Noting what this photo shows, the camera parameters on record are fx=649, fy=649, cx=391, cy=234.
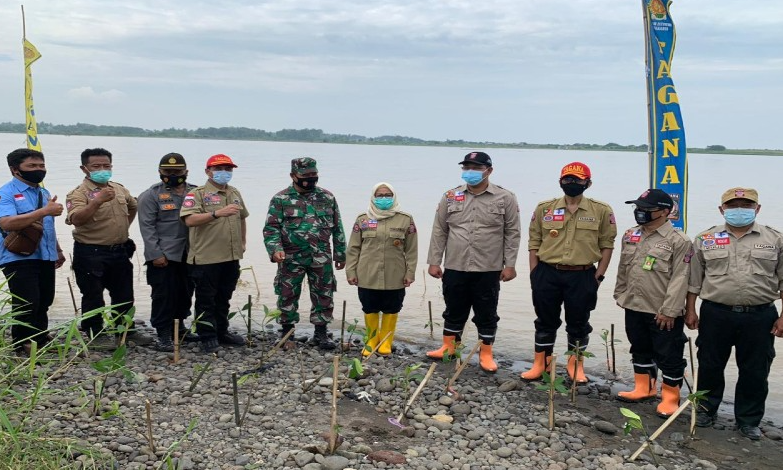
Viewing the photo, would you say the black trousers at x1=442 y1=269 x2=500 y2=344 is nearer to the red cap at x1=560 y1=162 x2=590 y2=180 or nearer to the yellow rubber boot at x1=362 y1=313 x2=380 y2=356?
the yellow rubber boot at x1=362 y1=313 x2=380 y2=356

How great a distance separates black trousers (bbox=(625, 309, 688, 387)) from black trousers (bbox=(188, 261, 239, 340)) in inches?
154

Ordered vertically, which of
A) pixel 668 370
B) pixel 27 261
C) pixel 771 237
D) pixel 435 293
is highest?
pixel 771 237

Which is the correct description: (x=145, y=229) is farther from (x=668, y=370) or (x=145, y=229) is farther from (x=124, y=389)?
(x=668, y=370)

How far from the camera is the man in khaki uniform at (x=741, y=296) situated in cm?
508

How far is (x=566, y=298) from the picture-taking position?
6.03 meters

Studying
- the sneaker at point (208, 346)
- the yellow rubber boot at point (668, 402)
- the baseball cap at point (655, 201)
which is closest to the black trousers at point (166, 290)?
the sneaker at point (208, 346)

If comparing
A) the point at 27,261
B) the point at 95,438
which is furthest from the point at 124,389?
the point at 27,261

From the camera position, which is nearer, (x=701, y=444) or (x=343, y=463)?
(x=343, y=463)

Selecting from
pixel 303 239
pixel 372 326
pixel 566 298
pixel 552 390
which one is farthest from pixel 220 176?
pixel 552 390

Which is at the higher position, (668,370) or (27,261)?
(27,261)

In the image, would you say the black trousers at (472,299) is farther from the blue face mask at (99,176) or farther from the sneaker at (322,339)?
the blue face mask at (99,176)

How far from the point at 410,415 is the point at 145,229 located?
3.20m

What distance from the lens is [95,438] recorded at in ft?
14.3

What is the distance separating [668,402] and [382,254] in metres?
2.96
